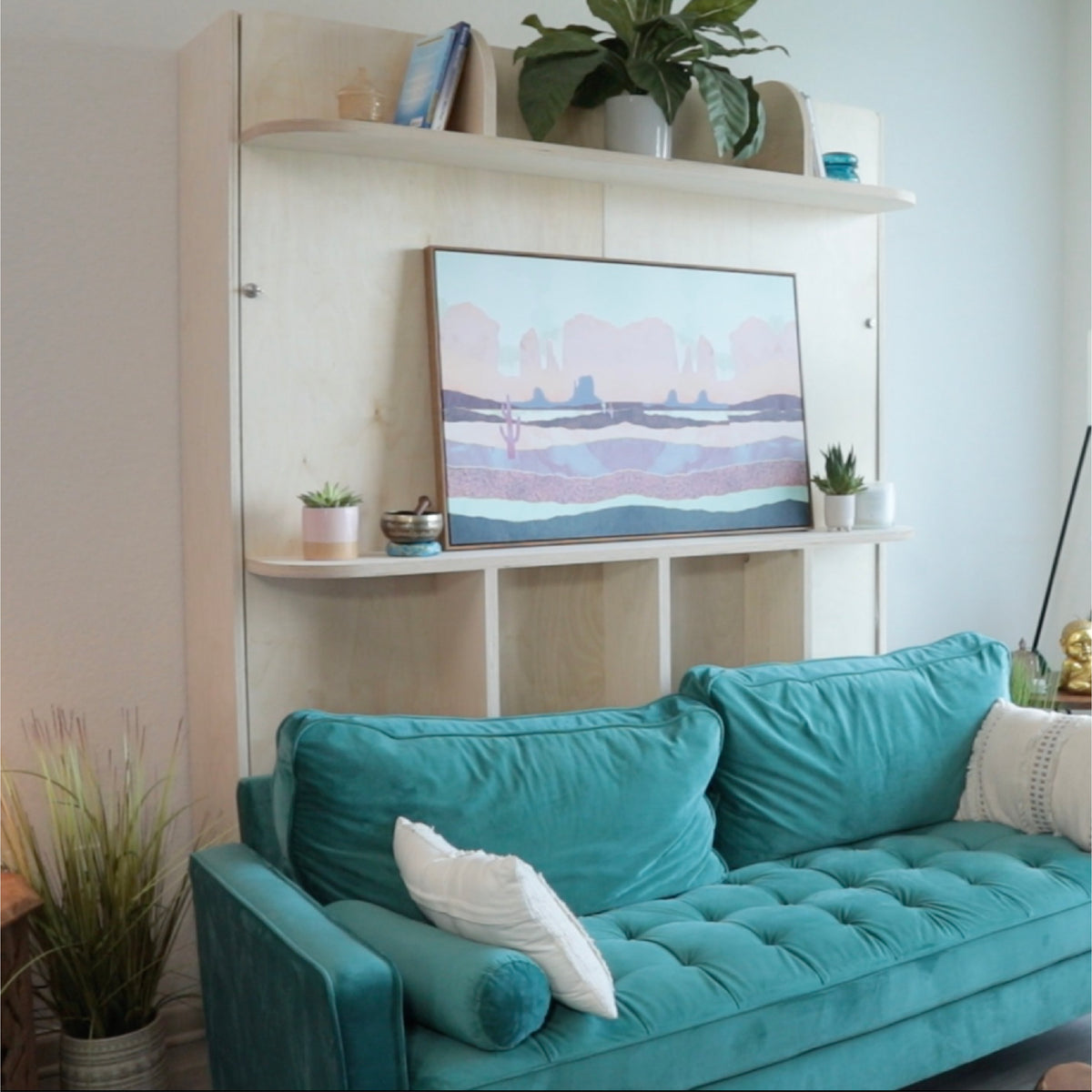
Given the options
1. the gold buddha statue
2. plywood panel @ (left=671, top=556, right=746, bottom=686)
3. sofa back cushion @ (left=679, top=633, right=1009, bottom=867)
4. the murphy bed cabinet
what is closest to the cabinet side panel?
the murphy bed cabinet

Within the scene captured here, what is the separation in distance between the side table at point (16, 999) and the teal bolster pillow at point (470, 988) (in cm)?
71

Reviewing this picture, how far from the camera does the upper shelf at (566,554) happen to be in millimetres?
2535

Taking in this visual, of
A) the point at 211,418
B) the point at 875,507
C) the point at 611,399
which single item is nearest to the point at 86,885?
the point at 211,418

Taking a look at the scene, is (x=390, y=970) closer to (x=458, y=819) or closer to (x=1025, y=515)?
(x=458, y=819)

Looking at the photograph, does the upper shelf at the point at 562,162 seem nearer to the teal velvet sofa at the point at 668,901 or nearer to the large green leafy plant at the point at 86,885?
the teal velvet sofa at the point at 668,901

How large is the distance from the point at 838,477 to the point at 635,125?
951 millimetres

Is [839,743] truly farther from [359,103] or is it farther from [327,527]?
[359,103]

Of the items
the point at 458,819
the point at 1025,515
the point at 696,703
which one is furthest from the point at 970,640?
the point at 458,819

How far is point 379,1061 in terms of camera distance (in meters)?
1.82

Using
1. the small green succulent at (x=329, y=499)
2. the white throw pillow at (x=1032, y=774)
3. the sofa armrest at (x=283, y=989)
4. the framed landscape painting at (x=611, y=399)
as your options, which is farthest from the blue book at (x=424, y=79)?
the white throw pillow at (x=1032, y=774)

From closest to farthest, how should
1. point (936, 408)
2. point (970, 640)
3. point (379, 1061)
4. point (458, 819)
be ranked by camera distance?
point (379, 1061)
point (458, 819)
point (970, 640)
point (936, 408)

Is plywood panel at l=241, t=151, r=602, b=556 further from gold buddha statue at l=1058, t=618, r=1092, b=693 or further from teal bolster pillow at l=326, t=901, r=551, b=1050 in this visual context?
gold buddha statue at l=1058, t=618, r=1092, b=693

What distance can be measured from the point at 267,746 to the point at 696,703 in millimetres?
843

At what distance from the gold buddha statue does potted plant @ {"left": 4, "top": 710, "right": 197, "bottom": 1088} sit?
2377mm
